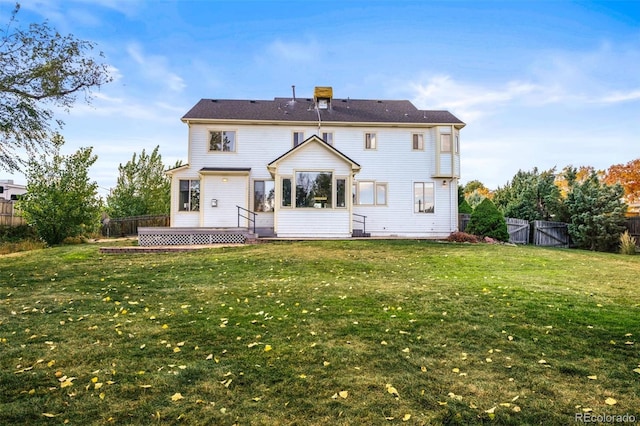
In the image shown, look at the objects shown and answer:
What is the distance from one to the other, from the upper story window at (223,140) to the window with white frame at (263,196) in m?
2.45

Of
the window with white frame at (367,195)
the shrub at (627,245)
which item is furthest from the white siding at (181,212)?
the shrub at (627,245)

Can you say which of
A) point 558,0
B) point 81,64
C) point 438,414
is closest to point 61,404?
point 438,414

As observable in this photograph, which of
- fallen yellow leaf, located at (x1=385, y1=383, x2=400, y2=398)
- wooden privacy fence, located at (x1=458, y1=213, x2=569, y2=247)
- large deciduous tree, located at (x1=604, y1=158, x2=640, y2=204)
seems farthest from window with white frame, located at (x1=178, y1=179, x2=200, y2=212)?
large deciduous tree, located at (x1=604, y1=158, x2=640, y2=204)

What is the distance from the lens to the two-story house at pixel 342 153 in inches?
767

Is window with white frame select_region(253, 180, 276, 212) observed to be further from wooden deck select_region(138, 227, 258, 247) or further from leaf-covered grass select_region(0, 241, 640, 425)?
leaf-covered grass select_region(0, 241, 640, 425)

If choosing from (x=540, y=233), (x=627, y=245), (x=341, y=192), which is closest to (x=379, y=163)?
(x=341, y=192)

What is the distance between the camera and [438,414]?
→ 9.85ft

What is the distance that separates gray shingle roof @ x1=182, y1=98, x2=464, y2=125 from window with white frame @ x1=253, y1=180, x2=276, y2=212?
144 inches

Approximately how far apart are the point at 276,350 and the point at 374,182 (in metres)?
16.9

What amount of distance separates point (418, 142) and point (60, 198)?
60.1 feet

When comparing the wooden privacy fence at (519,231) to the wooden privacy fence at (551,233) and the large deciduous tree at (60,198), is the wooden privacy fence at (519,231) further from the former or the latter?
the large deciduous tree at (60,198)

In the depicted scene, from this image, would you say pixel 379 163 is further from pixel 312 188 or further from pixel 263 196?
pixel 263 196

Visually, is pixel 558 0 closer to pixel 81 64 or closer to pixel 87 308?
pixel 81 64

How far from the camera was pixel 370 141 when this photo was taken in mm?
20797
